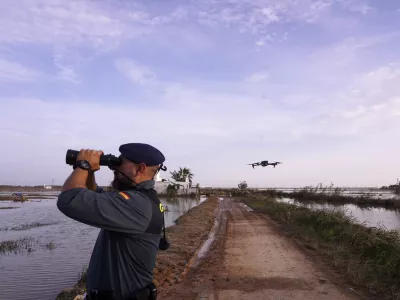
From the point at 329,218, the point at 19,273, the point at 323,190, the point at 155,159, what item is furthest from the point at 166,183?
the point at 155,159

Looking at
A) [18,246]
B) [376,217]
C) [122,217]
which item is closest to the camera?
[122,217]

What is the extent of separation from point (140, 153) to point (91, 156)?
0.31 metres

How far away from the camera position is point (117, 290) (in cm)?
240

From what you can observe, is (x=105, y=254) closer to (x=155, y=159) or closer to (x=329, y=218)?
(x=155, y=159)

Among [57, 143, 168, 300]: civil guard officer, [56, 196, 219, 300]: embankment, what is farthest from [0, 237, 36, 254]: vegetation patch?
[57, 143, 168, 300]: civil guard officer

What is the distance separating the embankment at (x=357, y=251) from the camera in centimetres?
799

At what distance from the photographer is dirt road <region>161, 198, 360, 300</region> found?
23.0 feet

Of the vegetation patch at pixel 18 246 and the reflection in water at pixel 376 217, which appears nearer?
the vegetation patch at pixel 18 246

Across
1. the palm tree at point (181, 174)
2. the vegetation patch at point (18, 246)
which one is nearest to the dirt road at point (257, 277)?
the vegetation patch at point (18, 246)

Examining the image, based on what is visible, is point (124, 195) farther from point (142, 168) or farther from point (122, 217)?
point (142, 168)

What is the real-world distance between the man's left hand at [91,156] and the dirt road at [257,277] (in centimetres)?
495

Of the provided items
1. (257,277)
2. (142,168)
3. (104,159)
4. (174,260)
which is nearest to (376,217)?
(174,260)

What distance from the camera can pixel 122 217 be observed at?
2.32 metres

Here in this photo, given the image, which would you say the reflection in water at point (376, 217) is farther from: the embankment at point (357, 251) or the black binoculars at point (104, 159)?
the black binoculars at point (104, 159)
